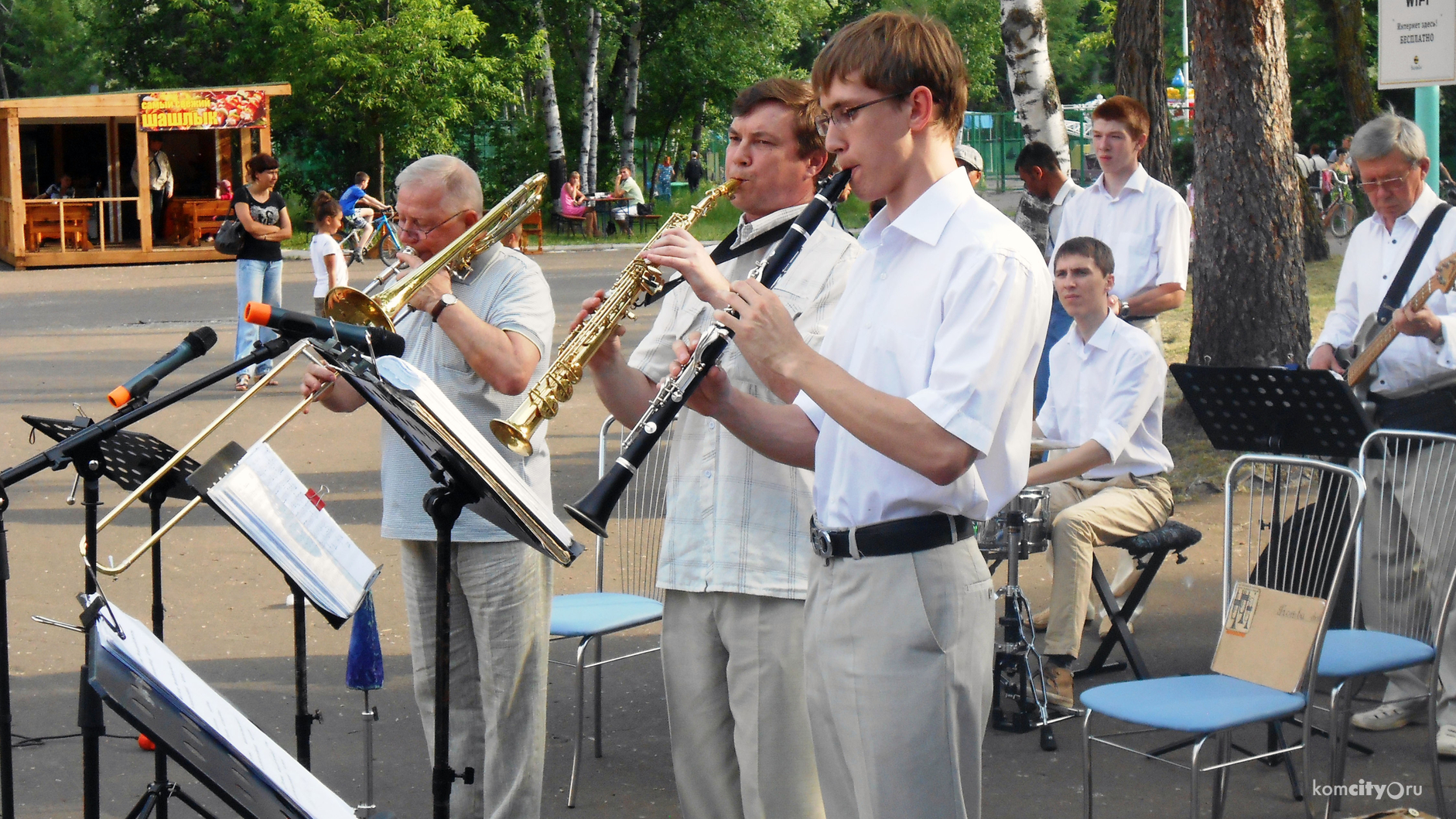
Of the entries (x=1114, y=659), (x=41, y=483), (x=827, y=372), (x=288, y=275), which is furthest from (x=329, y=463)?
(x=288, y=275)

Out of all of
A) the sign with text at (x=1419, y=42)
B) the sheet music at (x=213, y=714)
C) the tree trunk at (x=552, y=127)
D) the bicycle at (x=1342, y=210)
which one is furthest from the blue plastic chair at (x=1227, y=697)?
the tree trunk at (x=552, y=127)

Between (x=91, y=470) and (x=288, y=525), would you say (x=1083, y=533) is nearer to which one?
(x=288, y=525)

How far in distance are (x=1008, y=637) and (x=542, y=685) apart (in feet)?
5.68

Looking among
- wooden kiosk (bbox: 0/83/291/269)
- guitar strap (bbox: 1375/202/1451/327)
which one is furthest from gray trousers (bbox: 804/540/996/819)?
wooden kiosk (bbox: 0/83/291/269)

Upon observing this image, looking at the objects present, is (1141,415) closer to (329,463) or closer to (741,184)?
(741,184)

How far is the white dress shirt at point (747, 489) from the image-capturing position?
120 inches

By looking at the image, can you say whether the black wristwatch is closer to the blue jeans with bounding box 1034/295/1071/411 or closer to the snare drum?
the snare drum

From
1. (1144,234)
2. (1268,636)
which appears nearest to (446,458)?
(1268,636)

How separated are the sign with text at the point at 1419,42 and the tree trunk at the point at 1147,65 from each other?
544 cm

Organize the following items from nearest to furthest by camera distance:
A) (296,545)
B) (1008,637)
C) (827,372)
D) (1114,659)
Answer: (827,372), (296,545), (1008,637), (1114,659)

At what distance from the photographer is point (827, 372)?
7.39ft

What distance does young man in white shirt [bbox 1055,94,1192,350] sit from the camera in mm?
6504

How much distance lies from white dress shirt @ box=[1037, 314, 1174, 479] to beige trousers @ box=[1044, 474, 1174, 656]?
114 mm
